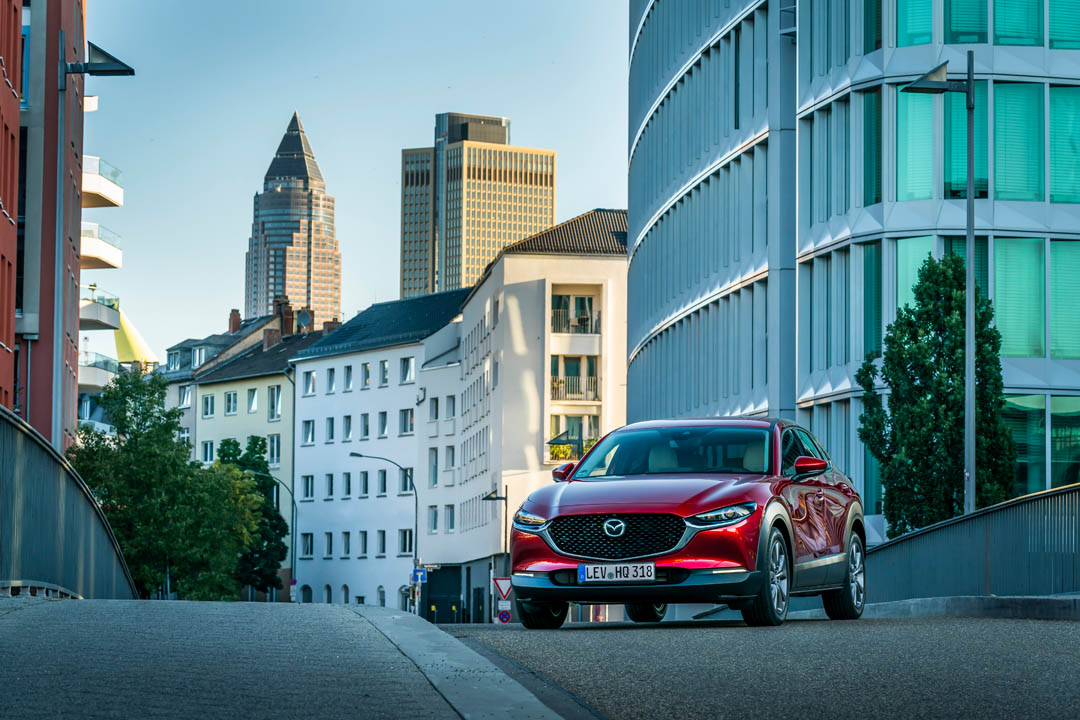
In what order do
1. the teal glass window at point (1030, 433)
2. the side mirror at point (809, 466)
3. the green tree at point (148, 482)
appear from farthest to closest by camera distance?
the green tree at point (148, 482)
the teal glass window at point (1030, 433)
the side mirror at point (809, 466)

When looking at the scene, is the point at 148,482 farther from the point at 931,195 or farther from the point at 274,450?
the point at 274,450

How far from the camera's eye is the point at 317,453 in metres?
118

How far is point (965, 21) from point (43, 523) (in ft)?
75.9

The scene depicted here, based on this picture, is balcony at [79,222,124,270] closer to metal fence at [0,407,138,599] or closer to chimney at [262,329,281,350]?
metal fence at [0,407,138,599]

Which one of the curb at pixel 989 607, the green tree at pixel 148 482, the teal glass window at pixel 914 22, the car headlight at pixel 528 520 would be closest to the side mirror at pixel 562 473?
the car headlight at pixel 528 520

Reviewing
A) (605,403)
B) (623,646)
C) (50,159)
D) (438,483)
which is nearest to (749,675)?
(623,646)

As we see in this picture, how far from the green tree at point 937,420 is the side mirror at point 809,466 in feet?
46.0

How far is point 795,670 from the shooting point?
34.2 feet

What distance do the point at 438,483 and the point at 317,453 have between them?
591 inches

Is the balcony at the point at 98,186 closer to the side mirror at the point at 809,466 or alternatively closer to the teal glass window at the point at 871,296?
the teal glass window at the point at 871,296

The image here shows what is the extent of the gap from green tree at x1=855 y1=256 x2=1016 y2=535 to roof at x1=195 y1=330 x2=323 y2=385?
314 feet

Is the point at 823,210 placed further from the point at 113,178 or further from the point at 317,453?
the point at 317,453

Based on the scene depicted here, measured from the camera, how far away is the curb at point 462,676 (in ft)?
26.1

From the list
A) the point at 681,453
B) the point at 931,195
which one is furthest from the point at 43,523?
the point at 931,195
